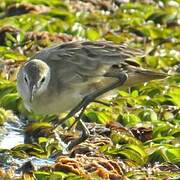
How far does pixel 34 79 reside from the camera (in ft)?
28.7

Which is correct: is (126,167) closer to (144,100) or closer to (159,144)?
(159,144)

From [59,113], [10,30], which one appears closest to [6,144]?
[59,113]

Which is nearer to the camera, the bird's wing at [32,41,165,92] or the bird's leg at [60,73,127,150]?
the bird's leg at [60,73,127,150]

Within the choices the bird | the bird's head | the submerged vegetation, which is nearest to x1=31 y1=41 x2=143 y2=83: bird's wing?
the bird

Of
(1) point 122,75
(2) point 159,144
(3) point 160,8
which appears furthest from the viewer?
(3) point 160,8

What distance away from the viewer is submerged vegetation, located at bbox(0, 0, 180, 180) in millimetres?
8062

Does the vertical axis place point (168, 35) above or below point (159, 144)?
below

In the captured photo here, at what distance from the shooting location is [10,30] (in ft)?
39.2

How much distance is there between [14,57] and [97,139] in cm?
246

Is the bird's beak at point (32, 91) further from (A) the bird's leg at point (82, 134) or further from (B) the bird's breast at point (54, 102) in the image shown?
(A) the bird's leg at point (82, 134)

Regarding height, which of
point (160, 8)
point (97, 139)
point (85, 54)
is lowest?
point (160, 8)

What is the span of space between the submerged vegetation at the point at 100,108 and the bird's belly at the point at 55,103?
26cm

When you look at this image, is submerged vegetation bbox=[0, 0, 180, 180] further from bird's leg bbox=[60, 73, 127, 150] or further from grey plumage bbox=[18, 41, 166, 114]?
grey plumage bbox=[18, 41, 166, 114]

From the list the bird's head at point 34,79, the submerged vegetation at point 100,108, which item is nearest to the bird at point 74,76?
the bird's head at point 34,79
